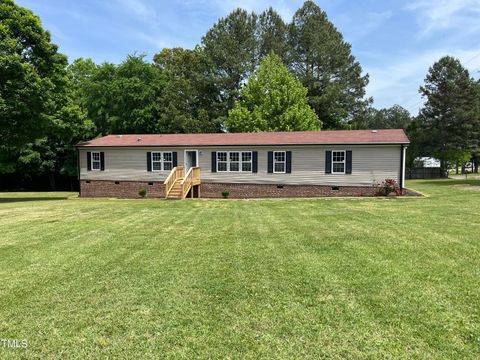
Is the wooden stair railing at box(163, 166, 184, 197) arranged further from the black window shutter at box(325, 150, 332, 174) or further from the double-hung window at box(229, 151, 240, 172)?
the black window shutter at box(325, 150, 332, 174)

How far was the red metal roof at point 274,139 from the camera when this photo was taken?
59.9ft

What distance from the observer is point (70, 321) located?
3672 millimetres

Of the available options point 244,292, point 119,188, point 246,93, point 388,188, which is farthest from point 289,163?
point 244,292

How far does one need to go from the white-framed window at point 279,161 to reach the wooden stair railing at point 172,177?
5.31 meters

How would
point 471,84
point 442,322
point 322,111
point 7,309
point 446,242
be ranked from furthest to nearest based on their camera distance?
point 471,84
point 322,111
point 446,242
point 7,309
point 442,322

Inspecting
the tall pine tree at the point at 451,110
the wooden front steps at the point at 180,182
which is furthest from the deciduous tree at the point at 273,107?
the tall pine tree at the point at 451,110

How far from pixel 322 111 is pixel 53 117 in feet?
82.1

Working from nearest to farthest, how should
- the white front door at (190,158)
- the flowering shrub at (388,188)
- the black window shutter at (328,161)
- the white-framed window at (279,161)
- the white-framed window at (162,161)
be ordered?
the flowering shrub at (388,188), the black window shutter at (328,161), the white-framed window at (279,161), the white front door at (190,158), the white-framed window at (162,161)

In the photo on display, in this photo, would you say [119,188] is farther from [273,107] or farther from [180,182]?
[273,107]

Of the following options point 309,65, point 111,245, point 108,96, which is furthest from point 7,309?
point 309,65

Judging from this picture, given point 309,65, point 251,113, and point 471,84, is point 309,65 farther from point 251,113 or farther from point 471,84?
point 471,84

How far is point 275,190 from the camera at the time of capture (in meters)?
19.5

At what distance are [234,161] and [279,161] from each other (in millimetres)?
2608

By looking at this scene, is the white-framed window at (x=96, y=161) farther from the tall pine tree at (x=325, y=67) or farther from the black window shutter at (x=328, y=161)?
the tall pine tree at (x=325, y=67)
